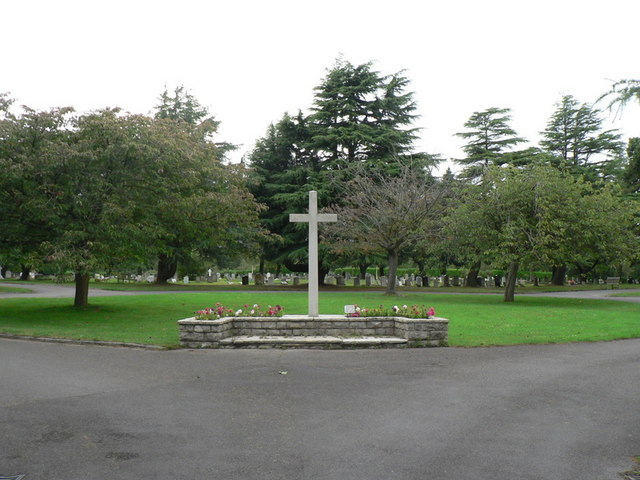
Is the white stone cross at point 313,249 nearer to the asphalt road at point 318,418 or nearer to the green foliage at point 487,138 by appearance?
the asphalt road at point 318,418

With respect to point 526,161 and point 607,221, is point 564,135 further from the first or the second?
point 607,221

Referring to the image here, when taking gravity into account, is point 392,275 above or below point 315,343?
above

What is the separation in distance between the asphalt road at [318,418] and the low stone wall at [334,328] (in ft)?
5.42

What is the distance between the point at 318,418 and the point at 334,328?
6006 millimetres

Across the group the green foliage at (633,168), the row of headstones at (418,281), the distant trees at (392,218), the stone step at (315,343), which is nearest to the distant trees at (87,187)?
the stone step at (315,343)

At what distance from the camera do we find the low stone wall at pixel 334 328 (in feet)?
36.2

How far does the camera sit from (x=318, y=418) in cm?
561

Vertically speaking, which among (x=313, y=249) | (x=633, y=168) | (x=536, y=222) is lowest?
(x=313, y=249)

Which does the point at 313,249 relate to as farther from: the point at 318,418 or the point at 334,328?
the point at 318,418

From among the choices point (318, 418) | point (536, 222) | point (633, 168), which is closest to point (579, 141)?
point (633, 168)

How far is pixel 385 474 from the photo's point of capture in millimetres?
4098

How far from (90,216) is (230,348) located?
862 cm

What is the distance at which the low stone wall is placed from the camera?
11039mm

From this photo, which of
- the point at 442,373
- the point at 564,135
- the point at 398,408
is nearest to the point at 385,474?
the point at 398,408
